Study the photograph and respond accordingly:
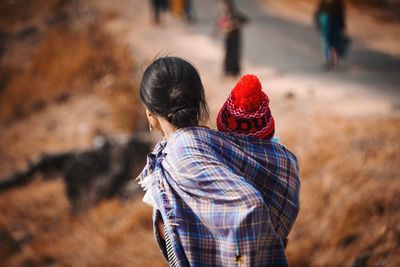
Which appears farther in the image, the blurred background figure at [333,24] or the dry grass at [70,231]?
the blurred background figure at [333,24]

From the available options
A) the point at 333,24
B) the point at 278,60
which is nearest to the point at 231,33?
the point at 278,60

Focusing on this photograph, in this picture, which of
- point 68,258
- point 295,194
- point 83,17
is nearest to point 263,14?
point 83,17

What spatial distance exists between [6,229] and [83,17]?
9.04m

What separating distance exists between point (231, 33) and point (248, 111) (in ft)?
23.4

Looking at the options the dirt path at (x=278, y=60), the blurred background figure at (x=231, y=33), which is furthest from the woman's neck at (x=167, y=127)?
the blurred background figure at (x=231, y=33)

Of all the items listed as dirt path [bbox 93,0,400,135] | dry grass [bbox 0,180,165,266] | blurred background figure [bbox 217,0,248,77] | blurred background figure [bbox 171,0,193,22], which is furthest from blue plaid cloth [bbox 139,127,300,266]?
blurred background figure [bbox 171,0,193,22]

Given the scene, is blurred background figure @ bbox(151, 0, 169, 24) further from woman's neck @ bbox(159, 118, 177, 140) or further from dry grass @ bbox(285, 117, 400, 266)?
woman's neck @ bbox(159, 118, 177, 140)

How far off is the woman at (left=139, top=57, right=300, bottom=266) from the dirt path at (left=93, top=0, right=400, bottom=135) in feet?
14.9

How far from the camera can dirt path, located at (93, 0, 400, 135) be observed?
7.07 metres

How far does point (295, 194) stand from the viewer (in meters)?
1.77

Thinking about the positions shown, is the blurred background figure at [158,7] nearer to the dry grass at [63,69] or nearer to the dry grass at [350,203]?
the dry grass at [63,69]

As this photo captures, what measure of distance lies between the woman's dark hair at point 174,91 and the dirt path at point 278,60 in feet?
14.9

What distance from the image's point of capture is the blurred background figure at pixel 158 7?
12.5 meters

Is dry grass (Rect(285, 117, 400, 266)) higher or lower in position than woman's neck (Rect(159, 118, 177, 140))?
lower
